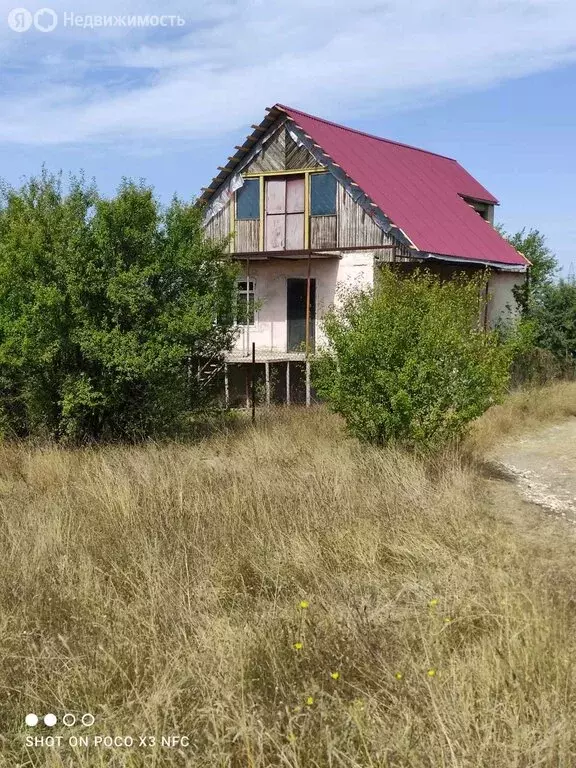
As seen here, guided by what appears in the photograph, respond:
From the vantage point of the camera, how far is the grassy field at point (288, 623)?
10.8 ft

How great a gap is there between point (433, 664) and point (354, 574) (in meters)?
1.38

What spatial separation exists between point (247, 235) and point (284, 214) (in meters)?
1.21

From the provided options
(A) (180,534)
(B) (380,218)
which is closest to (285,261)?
(B) (380,218)

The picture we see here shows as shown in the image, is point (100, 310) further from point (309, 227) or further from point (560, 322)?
point (560, 322)

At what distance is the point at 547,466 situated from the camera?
10.3 meters

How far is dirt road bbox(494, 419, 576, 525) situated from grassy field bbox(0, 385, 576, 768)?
1067 millimetres

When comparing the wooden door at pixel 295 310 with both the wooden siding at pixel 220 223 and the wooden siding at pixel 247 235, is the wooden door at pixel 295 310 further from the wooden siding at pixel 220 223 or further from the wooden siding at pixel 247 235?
the wooden siding at pixel 220 223

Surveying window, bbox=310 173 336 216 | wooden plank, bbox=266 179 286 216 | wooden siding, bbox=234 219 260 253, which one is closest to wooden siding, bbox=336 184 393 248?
window, bbox=310 173 336 216

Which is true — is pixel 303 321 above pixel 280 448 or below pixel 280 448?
above

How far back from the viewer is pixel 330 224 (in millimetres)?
19375

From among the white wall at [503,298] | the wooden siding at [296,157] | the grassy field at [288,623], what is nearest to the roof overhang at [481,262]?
the white wall at [503,298]

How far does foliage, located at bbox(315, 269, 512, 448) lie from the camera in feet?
29.1

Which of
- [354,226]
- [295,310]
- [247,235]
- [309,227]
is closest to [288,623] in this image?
[354,226]

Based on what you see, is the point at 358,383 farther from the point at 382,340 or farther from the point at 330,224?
the point at 330,224
